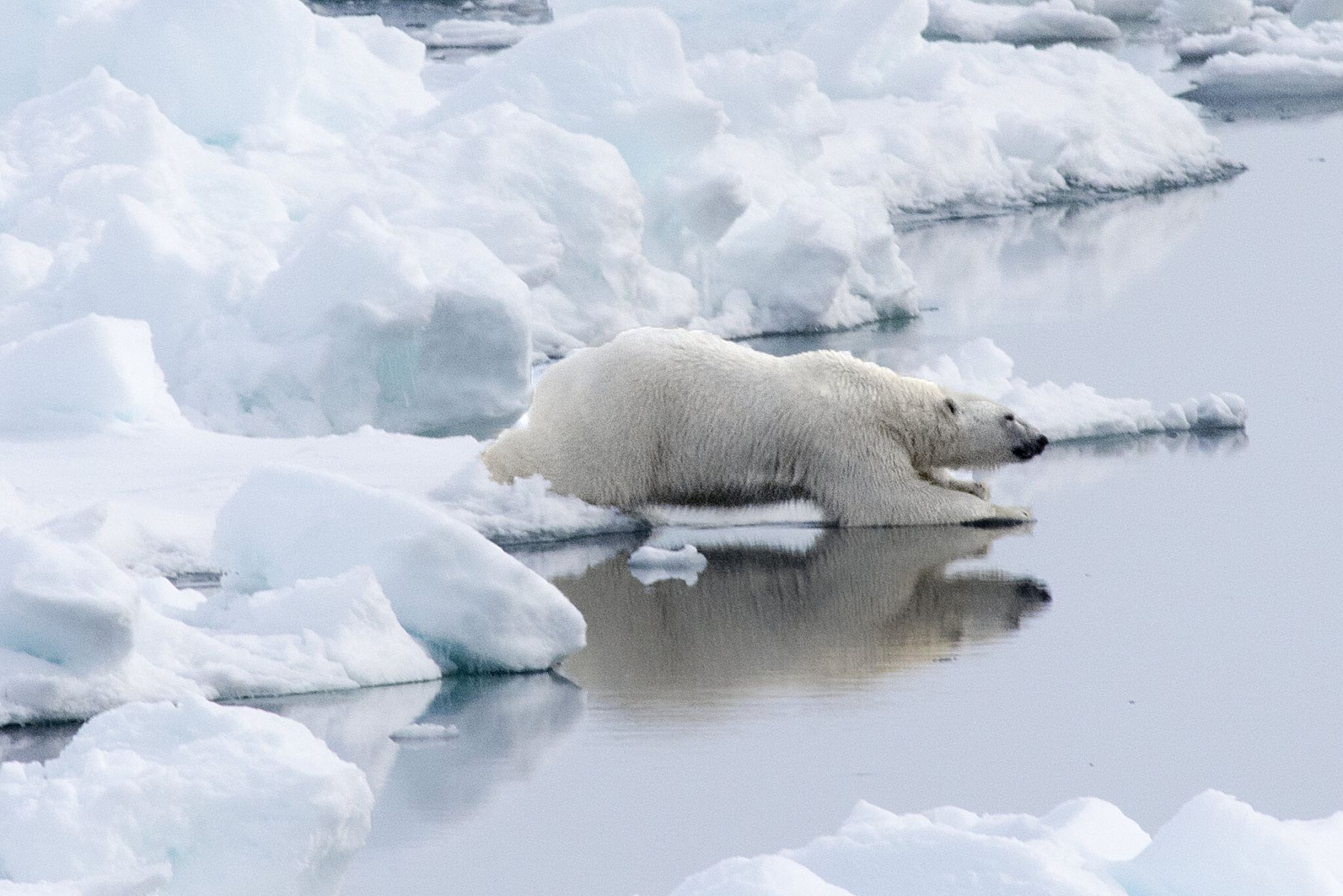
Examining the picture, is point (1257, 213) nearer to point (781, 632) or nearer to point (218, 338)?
point (218, 338)

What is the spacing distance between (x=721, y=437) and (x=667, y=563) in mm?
779

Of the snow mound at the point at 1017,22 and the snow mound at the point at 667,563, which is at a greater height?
the snow mound at the point at 667,563

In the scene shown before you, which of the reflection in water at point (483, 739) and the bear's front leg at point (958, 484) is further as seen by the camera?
the bear's front leg at point (958, 484)

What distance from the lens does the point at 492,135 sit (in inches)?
500

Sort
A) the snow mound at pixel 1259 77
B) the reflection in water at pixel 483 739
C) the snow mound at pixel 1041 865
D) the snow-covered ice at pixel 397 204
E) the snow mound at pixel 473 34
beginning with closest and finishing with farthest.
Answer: the snow mound at pixel 1041 865 < the reflection in water at pixel 483 739 < the snow-covered ice at pixel 397 204 < the snow mound at pixel 1259 77 < the snow mound at pixel 473 34

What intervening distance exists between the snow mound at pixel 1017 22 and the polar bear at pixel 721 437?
20.6 meters

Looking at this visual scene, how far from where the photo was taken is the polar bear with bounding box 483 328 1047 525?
8.50 meters

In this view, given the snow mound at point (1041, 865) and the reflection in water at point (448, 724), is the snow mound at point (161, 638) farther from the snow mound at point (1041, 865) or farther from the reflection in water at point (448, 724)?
the snow mound at point (1041, 865)

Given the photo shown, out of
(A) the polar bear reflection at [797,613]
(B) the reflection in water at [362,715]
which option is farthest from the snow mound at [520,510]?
(B) the reflection in water at [362,715]

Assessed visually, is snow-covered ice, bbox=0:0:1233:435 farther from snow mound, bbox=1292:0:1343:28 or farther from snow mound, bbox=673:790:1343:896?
snow mound, bbox=1292:0:1343:28

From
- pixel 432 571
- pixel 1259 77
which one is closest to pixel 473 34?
pixel 1259 77

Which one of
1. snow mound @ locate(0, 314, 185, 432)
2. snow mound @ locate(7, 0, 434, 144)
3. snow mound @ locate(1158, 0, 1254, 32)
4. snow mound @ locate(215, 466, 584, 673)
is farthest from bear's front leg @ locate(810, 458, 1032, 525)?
snow mound @ locate(1158, 0, 1254, 32)

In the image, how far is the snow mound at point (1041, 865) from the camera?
387cm

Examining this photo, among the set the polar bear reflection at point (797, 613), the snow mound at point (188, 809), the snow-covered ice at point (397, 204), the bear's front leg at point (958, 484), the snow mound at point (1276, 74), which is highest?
the snow mound at point (188, 809)
